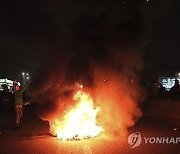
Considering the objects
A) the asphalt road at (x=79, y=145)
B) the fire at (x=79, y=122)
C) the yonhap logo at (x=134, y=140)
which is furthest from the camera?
the fire at (x=79, y=122)

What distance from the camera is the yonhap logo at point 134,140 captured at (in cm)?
882

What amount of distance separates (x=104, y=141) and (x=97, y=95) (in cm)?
241

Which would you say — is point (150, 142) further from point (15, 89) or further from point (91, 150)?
point (15, 89)

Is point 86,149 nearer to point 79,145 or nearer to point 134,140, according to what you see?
point 79,145

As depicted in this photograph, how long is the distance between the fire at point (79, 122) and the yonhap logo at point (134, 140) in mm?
976

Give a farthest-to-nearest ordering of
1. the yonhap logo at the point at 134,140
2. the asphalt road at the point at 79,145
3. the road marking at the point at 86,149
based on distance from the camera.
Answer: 1. the yonhap logo at the point at 134,140
2. the asphalt road at the point at 79,145
3. the road marking at the point at 86,149

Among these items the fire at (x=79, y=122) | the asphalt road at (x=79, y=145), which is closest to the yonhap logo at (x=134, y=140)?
the asphalt road at (x=79, y=145)

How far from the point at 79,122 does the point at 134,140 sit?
160cm

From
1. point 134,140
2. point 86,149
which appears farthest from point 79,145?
point 134,140

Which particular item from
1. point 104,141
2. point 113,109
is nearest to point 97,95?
point 113,109

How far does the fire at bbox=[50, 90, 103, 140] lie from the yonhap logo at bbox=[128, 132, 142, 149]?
0.98 metres

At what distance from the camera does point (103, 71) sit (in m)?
11.9

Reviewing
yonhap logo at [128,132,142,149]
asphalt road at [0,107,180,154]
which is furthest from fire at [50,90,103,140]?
yonhap logo at [128,132,142,149]

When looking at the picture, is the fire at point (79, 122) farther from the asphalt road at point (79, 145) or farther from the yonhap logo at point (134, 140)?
the yonhap logo at point (134, 140)
